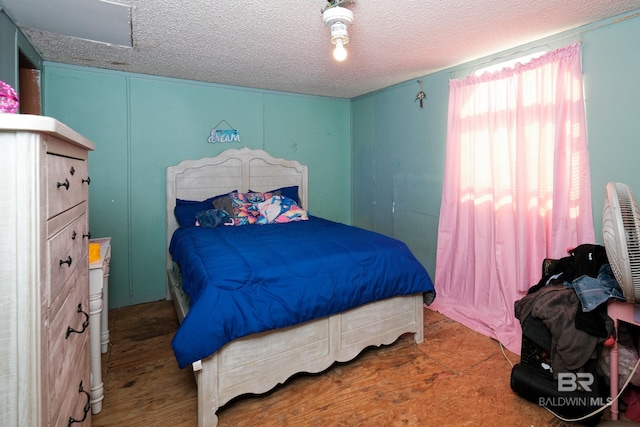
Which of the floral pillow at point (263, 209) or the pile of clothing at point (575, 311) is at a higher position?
the floral pillow at point (263, 209)

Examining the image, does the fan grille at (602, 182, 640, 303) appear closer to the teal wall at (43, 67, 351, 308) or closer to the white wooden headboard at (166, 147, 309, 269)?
the white wooden headboard at (166, 147, 309, 269)

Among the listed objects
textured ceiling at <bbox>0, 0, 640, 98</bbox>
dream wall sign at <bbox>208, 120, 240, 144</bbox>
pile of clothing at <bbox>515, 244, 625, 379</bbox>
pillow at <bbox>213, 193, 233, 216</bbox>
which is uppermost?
textured ceiling at <bbox>0, 0, 640, 98</bbox>

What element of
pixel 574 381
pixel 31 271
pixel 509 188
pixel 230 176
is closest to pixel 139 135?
pixel 230 176

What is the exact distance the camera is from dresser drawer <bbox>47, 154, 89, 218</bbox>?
3.12 feet

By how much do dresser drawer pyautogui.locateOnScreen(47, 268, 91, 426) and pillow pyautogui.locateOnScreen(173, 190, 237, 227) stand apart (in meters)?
1.82

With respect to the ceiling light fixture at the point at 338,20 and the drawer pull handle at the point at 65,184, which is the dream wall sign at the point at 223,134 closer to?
the ceiling light fixture at the point at 338,20

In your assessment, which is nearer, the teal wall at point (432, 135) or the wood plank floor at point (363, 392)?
the wood plank floor at point (363, 392)

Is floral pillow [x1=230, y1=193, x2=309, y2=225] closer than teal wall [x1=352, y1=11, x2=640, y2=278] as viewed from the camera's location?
No

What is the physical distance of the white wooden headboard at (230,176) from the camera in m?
3.50

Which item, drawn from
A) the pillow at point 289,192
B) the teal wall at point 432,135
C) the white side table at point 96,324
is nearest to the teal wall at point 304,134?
the teal wall at point 432,135

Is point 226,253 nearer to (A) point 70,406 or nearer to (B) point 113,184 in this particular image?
(A) point 70,406

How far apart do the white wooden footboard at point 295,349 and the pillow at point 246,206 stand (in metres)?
1.08

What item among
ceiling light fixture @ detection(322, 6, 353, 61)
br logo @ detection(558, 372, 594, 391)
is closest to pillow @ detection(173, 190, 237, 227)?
ceiling light fixture @ detection(322, 6, 353, 61)

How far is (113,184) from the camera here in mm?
3266
